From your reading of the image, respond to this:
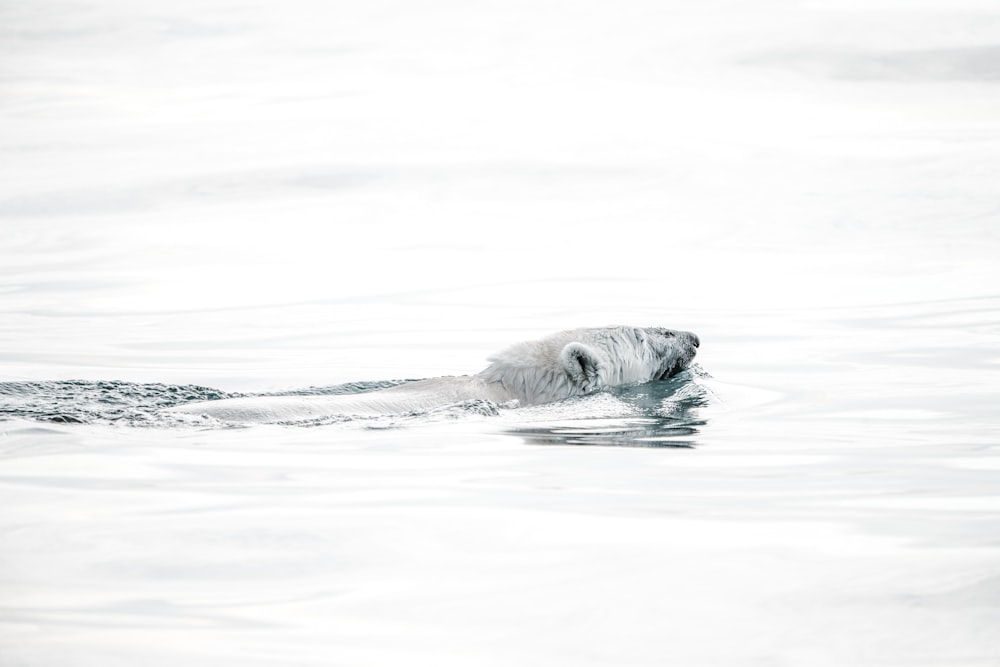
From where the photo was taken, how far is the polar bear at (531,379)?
9.97m

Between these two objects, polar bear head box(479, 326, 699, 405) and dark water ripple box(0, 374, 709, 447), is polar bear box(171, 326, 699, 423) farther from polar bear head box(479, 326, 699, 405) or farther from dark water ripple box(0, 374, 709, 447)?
dark water ripple box(0, 374, 709, 447)

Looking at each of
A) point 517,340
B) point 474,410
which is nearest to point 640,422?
point 474,410

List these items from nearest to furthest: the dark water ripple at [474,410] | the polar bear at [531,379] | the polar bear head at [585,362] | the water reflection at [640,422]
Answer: the water reflection at [640,422], the dark water ripple at [474,410], the polar bear at [531,379], the polar bear head at [585,362]

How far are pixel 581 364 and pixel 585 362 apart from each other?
0.14ft

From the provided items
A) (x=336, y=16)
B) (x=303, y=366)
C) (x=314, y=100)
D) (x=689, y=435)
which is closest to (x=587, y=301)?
→ (x=303, y=366)

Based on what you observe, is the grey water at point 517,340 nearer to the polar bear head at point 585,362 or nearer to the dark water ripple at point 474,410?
the dark water ripple at point 474,410

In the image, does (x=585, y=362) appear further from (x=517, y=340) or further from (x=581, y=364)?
(x=517, y=340)

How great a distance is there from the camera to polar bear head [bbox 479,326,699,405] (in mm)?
11344

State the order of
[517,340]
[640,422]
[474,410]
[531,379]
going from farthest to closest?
[517,340] → [531,379] → [474,410] → [640,422]

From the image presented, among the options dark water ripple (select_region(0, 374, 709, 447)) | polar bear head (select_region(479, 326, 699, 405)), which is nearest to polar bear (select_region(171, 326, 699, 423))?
polar bear head (select_region(479, 326, 699, 405))

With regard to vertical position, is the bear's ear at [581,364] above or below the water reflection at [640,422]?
above

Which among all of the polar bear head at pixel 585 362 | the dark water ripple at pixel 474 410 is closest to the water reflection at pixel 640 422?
the dark water ripple at pixel 474 410

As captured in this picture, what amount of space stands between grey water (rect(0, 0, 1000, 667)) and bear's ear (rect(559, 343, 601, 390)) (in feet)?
0.69

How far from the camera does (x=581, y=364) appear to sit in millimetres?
11453
